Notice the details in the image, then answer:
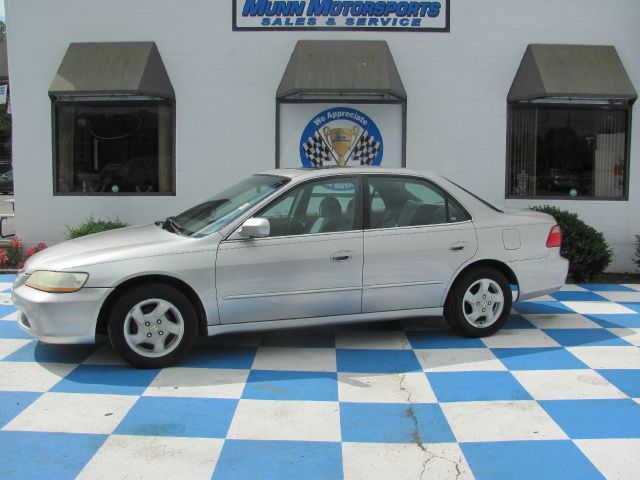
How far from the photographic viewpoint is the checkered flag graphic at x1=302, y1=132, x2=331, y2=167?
981 centimetres

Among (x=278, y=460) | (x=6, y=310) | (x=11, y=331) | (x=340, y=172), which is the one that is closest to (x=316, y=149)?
(x=340, y=172)

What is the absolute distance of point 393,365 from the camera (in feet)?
17.7

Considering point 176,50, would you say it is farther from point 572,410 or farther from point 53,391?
point 572,410

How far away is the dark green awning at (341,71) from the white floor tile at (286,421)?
550 cm

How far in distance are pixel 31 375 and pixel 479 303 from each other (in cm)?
377

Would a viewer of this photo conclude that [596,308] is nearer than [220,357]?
No

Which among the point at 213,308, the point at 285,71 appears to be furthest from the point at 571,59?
the point at 213,308

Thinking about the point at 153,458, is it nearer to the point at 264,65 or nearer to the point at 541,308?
A: the point at 541,308

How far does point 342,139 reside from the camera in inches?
386

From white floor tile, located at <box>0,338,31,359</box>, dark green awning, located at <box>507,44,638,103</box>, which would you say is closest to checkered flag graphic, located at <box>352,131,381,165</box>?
dark green awning, located at <box>507,44,638,103</box>

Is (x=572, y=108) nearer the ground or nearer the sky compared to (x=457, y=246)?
nearer the sky

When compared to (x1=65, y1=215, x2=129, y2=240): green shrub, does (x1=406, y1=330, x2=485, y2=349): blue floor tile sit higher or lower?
lower

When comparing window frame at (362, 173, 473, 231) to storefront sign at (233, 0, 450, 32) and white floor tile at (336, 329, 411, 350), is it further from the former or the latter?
storefront sign at (233, 0, 450, 32)

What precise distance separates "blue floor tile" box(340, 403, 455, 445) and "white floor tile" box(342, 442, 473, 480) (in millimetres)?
87
